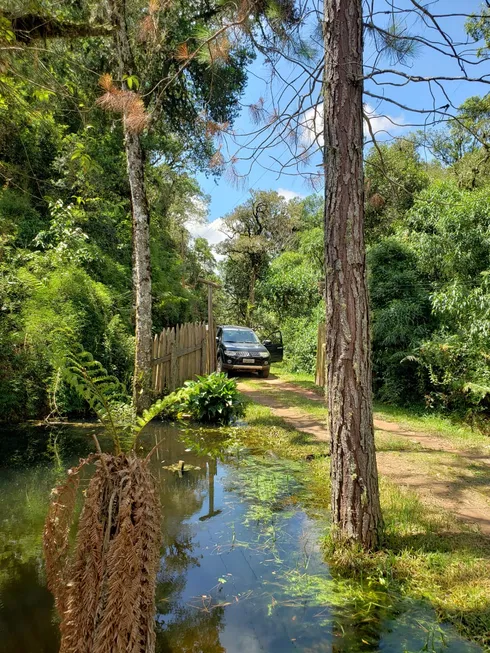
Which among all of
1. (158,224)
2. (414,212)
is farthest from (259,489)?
(158,224)

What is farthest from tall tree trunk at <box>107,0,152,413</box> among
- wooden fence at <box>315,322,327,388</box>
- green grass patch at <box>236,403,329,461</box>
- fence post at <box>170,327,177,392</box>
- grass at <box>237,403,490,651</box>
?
wooden fence at <box>315,322,327,388</box>

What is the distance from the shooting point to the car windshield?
13.5 metres

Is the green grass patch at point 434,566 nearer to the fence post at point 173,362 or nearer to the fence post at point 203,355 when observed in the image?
the fence post at point 173,362

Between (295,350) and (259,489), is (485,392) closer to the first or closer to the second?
(259,489)

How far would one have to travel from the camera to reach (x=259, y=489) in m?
4.70

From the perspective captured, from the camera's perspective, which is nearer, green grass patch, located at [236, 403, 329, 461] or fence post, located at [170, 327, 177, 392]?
green grass patch, located at [236, 403, 329, 461]

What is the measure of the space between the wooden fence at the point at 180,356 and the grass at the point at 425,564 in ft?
15.8

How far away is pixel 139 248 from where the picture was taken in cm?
755

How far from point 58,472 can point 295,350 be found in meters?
10.7

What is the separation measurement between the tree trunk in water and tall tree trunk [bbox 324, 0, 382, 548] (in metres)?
4.80

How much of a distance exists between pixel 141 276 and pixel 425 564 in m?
6.14

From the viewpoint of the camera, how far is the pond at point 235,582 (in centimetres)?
244

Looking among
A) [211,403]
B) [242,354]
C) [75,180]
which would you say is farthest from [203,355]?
[75,180]

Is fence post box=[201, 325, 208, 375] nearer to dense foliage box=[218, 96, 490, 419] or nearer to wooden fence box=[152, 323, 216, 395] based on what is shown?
wooden fence box=[152, 323, 216, 395]
